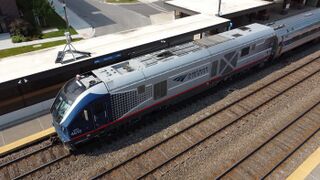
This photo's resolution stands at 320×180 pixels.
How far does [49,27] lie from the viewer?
3847 cm

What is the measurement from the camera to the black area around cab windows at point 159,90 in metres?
17.7

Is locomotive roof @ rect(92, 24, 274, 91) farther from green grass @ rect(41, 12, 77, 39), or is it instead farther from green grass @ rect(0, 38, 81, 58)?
green grass @ rect(41, 12, 77, 39)

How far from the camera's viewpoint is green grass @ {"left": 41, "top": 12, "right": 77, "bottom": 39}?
35741 millimetres

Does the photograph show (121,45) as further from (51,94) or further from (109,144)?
(109,144)

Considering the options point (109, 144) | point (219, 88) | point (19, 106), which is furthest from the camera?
point (219, 88)

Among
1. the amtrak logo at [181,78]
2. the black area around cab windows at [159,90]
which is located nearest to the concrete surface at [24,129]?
the black area around cab windows at [159,90]

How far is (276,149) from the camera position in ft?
54.0

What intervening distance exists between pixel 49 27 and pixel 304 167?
118ft

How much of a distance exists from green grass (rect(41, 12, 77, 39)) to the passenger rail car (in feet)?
72.3

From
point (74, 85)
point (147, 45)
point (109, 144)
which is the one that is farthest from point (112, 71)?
point (147, 45)

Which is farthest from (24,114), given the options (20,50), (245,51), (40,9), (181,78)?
(40,9)

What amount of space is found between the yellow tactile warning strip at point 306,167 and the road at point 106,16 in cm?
2898

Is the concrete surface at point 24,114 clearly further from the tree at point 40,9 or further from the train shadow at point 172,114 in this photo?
the tree at point 40,9

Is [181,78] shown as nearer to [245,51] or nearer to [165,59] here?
[165,59]
